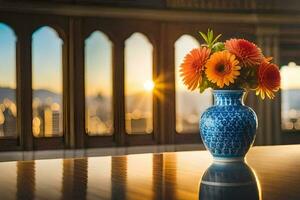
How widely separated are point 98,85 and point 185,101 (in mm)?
949

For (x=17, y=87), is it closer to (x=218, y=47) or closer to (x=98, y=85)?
(x=98, y=85)

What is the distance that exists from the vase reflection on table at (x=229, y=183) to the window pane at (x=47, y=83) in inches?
127

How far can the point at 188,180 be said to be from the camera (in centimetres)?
199

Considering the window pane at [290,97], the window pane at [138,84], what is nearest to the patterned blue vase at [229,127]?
the window pane at [138,84]

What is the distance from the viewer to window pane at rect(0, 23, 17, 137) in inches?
188

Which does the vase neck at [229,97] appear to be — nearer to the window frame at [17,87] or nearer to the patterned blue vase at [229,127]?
the patterned blue vase at [229,127]

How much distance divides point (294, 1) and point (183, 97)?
5.58 ft

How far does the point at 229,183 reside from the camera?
1.71 meters

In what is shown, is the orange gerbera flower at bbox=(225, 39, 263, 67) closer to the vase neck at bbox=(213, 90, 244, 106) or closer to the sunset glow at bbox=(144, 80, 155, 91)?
the vase neck at bbox=(213, 90, 244, 106)

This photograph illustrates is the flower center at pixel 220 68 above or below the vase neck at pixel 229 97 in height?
above

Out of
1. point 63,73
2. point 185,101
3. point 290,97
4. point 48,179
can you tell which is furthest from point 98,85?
point 48,179

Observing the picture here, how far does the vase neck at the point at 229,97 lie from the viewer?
70.2 inches

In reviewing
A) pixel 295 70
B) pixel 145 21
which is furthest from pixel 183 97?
pixel 295 70

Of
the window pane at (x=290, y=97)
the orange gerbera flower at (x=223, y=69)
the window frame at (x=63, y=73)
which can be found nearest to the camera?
the orange gerbera flower at (x=223, y=69)
